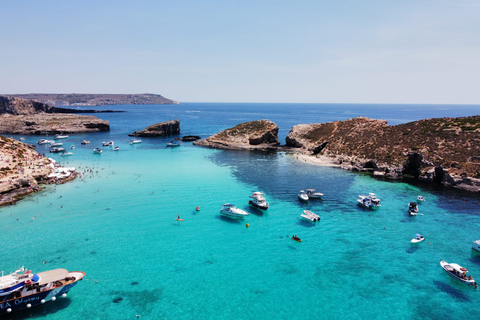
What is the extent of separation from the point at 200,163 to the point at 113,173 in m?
27.5

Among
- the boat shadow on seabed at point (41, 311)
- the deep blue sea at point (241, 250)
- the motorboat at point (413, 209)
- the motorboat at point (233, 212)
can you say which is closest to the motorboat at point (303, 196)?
the deep blue sea at point (241, 250)

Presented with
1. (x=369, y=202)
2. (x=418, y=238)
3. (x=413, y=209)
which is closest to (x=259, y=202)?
(x=369, y=202)

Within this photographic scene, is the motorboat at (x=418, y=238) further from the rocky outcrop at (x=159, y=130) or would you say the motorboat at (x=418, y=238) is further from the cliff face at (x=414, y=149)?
the rocky outcrop at (x=159, y=130)

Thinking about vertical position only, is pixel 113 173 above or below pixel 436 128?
below

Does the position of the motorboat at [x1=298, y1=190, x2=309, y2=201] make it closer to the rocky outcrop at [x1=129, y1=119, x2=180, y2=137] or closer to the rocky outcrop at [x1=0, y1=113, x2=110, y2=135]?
the rocky outcrop at [x1=129, y1=119, x2=180, y2=137]

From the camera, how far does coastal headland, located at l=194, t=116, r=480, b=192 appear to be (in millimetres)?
73000

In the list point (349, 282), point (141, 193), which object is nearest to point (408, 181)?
point (349, 282)

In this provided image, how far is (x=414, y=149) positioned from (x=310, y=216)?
53501 mm

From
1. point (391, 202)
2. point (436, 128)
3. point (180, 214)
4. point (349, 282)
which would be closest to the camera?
point (349, 282)

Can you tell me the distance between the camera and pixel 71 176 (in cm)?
7419

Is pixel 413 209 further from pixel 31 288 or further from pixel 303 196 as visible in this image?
pixel 31 288

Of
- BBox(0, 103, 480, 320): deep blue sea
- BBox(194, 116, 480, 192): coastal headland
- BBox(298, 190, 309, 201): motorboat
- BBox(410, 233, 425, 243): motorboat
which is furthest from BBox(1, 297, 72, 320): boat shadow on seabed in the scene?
BBox(194, 116, 480, 192): coastal headland

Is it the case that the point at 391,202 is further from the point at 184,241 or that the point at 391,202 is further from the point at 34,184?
the point at 34,184

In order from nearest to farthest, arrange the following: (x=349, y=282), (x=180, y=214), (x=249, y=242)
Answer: (x=349, y=282) < (x=249, y=242) < (x=180, y=214)
